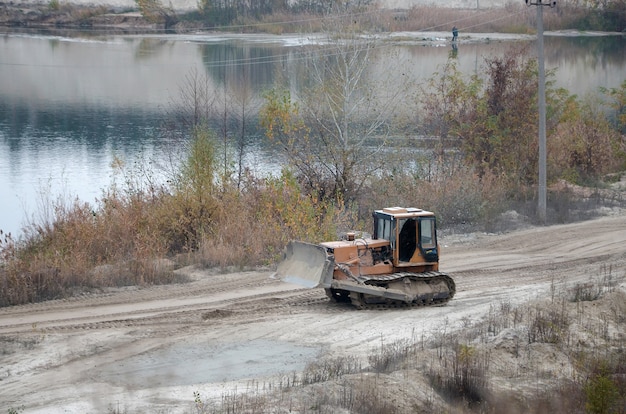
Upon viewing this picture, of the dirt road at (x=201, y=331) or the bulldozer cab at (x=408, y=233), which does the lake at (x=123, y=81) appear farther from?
the bulldozer cab at (x=408, y=233)

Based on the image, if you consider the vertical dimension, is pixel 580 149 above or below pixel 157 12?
below

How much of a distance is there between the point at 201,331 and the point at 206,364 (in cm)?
175

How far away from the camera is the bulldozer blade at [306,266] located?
53.0 feet

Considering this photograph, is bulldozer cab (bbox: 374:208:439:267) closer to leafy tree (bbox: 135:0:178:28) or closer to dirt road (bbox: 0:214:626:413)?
dirt road (bbox: 0:214:626:413)

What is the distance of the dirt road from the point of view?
41.3ft

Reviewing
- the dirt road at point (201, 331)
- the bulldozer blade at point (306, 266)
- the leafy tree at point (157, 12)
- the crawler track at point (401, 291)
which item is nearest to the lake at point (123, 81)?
the leafy tree at point (157, 12)

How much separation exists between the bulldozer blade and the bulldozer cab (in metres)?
1.56

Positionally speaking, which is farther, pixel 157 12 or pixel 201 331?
pixel 157 12

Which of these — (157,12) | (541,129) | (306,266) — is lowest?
(306,266)

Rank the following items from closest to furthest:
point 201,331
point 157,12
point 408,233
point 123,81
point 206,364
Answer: point 206,364 → point 201,331 → point 408,233 → point 123,81 → point 157,12

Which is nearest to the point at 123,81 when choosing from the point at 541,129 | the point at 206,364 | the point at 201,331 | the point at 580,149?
the point at 580,149

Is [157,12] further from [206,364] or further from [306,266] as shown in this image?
[206,364]

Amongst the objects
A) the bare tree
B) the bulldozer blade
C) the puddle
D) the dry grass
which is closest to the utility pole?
the bare tree

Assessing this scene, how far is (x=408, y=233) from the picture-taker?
17.1 metres
